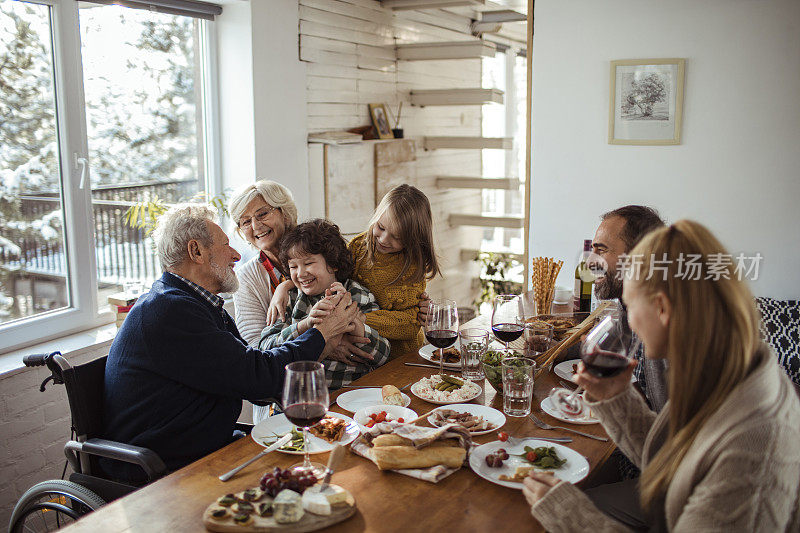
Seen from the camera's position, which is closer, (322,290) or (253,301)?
(322,290)

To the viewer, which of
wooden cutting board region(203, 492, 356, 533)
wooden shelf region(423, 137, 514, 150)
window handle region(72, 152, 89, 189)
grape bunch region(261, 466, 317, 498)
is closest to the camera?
wooden cutting board region(203, 492, 356, 533)

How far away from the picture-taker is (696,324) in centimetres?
130

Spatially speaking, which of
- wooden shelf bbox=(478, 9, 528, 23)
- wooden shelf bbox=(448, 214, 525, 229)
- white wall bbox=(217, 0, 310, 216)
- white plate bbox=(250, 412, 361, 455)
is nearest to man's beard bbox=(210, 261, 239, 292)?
white plate bbox=(250, 412, 361, 455)

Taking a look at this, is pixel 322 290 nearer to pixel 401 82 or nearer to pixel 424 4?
pixel 424 4

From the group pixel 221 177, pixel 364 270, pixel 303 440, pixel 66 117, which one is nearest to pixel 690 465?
pixel 303 440

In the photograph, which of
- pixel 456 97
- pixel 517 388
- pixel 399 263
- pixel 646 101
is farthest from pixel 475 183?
pixel 517 388

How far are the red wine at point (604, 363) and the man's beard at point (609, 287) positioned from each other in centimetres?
94

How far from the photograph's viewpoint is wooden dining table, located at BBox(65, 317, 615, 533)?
58.6 inches

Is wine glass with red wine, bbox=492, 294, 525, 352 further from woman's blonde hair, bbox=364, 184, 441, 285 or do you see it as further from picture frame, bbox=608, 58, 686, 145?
picture frame, bbox=608, 58, 686, 145

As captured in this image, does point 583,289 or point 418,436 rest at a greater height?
point 583,289

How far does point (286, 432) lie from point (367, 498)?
1.39ft

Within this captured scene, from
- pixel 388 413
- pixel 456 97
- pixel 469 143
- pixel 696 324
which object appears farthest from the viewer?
pixel 469 143

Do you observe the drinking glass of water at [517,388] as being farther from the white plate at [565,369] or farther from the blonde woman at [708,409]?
the blonde woman at [708,409]

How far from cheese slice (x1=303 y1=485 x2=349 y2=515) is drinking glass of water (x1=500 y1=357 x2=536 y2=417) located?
662 mm
